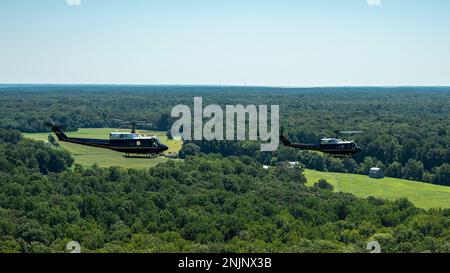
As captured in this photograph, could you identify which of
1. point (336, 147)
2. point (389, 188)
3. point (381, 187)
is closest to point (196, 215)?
point (336, 147)

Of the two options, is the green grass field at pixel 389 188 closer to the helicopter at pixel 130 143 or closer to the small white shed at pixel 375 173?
the small white shed at pixel 375 173

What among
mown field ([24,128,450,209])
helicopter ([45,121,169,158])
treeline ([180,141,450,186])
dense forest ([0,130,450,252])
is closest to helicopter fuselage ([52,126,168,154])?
helicopter ([45,121,169,158])

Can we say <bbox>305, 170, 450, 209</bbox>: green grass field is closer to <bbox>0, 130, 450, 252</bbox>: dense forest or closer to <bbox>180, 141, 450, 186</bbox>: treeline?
<bbox>180, 141, 450, 186</bbox>: treeline

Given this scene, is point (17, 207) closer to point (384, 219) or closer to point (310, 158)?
point (384, 219)

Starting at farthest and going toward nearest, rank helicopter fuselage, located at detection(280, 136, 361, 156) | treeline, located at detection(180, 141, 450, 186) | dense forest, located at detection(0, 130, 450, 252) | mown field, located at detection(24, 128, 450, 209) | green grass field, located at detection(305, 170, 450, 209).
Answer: treeline, located at detection(180, 141, 450, 186), mown field, located at detection(24, 128, 450, 209), green grass field, located at detection(305, 170, 450, 209), dense forest, located at detection(0, 130, 450, 252), helicopter fuselage, located at detection(280, 136, 361, 156)

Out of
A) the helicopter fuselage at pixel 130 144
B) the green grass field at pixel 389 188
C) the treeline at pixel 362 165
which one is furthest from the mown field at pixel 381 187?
the helicopter fuselage at pixel 130 144
